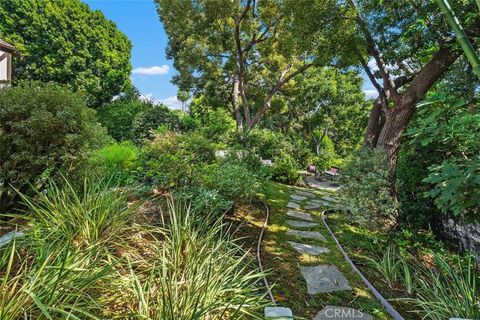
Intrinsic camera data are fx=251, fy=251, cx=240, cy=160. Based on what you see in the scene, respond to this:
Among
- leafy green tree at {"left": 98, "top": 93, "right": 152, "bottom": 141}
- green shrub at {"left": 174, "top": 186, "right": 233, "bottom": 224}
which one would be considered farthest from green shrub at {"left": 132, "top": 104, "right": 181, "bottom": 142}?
green shrub at {"left": 174, "top": 186, "right": 233, "bottom": 224}

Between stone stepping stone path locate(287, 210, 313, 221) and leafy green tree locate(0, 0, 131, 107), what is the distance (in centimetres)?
1169

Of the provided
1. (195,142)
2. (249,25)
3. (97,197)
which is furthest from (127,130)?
(97,197)

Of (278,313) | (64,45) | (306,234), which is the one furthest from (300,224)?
(64,45)

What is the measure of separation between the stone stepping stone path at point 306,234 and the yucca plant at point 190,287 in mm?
1967

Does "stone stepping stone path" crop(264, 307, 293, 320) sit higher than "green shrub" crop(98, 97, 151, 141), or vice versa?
"green shrub" crop(98, 97, 151, 141)

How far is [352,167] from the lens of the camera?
14.2ft

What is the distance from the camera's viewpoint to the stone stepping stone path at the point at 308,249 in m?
3.27

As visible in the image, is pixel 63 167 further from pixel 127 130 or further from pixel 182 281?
pixel 127 130

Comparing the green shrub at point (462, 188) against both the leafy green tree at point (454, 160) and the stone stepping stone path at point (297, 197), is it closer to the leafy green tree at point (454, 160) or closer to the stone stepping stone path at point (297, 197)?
the leafy green tree at point (454, 160)

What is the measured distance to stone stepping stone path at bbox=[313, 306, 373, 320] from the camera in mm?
2119

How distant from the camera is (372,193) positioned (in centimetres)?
379

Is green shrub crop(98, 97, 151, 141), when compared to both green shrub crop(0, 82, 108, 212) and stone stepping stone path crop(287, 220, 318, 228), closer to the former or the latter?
green shrub crop(0, 82, 108, 212)

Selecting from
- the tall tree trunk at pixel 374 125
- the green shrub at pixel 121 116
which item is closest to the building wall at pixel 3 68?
the green shrub at pixel 121 116

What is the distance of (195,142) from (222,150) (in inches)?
56.6
